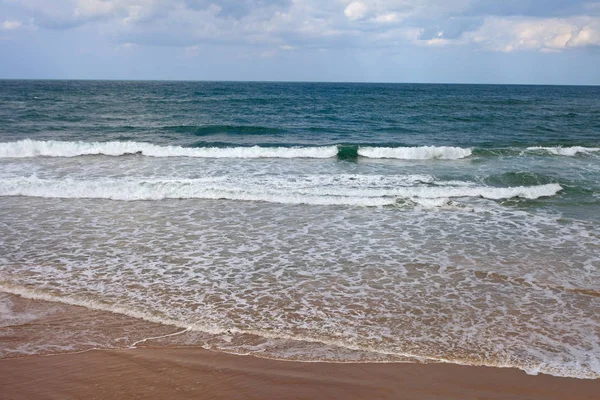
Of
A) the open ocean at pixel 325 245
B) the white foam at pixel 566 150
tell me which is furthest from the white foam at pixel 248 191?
the white foam at pixel 566 150

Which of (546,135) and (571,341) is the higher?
(546,135)

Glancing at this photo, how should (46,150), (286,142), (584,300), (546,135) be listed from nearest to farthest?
1. (584,300)
2. (46,150)
3. (286,142)
4. (546,135)

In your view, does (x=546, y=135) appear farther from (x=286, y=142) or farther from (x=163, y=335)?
(x=163, y=335)

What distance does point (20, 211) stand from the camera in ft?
37.7

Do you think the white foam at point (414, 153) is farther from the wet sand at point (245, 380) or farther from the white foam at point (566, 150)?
the wet sand at point (245, 380)

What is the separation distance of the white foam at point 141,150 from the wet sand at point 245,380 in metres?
14.7

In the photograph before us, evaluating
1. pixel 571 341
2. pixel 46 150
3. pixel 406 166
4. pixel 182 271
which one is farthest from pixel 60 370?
pixel 46 150

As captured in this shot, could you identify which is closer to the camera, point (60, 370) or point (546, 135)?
point (60, 370)

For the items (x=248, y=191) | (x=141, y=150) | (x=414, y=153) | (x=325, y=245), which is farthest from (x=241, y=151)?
(x=325, y=245)

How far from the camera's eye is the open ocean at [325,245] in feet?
19.4

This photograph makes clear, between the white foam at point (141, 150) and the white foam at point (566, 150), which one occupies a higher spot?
the white foam at point (566, 150)

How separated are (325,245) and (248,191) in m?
4.56

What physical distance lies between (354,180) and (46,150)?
40.8 feet

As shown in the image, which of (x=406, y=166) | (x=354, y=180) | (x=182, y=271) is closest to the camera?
(x=182, y=271)
